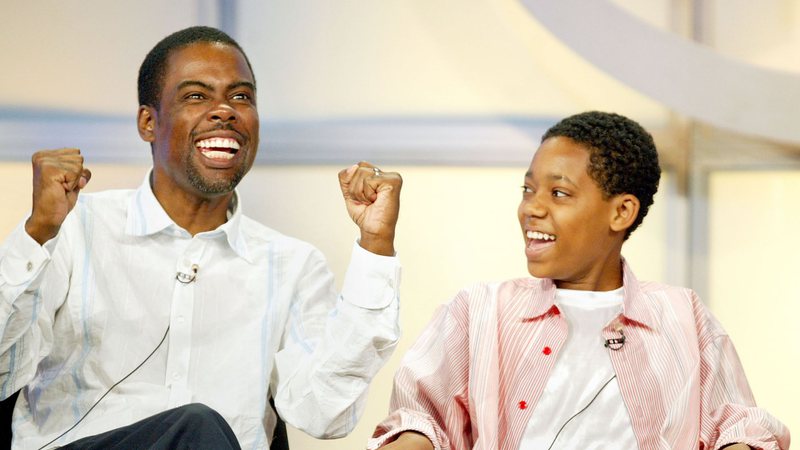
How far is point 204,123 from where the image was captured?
7.20 feet

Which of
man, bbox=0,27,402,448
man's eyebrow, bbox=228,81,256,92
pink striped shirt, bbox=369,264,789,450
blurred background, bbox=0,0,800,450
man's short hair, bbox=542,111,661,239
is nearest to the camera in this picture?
man, bbox=0,27,402,448

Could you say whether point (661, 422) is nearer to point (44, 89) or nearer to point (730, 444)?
point (730, 444)

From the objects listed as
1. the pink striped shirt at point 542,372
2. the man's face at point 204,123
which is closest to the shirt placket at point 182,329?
the man's face at point 204,123

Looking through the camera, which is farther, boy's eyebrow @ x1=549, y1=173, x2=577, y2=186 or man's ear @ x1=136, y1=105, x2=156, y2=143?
man's ear @ x1=136, y1=105, x2=156, y2=143

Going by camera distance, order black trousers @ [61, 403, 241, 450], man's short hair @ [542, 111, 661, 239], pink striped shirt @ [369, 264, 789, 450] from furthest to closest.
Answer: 1. man's short hair @ [542, 111, 661, 239]
2. pink striped shirt @ [369, 264, 789, 450]
3. black trousers @ [61, 403, 241, 450]

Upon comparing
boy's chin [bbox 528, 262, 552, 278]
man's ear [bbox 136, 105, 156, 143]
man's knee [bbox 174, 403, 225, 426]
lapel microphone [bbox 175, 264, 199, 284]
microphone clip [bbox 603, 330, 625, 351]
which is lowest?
man's knee [bbox 174, 403, 225, 426]

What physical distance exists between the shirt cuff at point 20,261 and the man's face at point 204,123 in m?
0.42

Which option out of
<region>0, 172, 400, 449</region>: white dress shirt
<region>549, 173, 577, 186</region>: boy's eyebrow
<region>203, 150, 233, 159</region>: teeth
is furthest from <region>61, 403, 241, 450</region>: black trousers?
<region>549, 173, 577, 186</region>: boy's eyebrow

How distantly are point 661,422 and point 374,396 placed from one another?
95 cm

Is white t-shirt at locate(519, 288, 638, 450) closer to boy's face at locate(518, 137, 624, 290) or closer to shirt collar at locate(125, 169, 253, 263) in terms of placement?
boy's face at locate(518, 137, 624, 290)

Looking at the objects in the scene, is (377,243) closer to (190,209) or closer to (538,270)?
(538,270)

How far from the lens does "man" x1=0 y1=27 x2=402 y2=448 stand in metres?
1.91

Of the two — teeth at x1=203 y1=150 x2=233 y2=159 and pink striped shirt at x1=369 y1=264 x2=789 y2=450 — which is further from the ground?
teeth at x1=203 y1=150 x2=233 y2=159

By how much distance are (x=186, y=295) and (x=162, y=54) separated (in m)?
0.53
